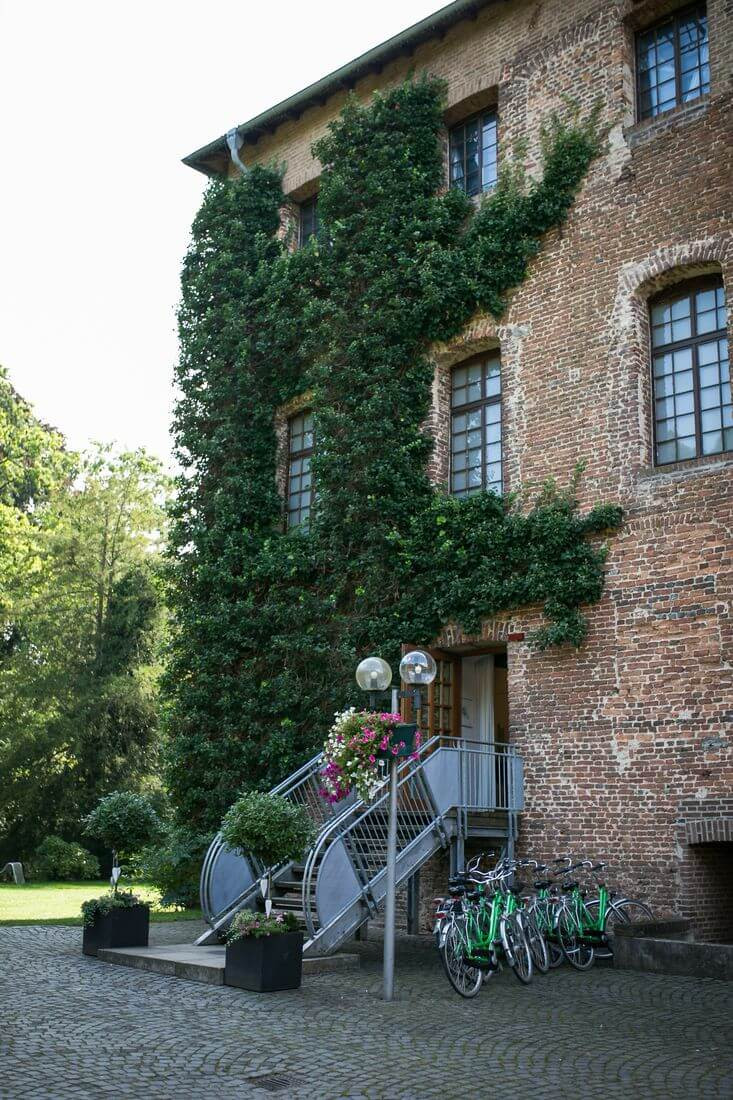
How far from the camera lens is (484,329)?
15.1m

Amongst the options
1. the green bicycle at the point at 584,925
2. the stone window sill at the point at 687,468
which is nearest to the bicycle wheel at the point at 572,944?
the green bicycle at the point at 584,925

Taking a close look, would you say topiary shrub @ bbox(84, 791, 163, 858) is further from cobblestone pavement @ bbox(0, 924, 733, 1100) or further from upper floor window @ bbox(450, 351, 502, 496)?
upper floor window @ bbox(450, 351, 502, 496)

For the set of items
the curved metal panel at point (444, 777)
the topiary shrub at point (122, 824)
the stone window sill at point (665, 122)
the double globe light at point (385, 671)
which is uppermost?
the stone window sill at point (665, 122)

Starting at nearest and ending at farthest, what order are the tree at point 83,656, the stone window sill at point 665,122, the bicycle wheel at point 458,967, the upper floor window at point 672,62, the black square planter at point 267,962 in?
the bicycle wheel at point 458,967, the black square planter at point 267,962, the stone window sill at point 665,122, the upper floor window at point 672,62, the tree at point 83,656

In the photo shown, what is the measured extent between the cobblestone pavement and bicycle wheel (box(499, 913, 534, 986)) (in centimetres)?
17

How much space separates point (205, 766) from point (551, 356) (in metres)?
8.07

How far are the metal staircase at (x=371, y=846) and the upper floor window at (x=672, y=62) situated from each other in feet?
29.3

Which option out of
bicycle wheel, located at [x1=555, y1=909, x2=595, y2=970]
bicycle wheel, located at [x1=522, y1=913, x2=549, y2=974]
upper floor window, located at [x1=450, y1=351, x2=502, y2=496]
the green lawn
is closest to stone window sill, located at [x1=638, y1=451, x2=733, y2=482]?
upper floor window, located at [x1=450, y1=351, x2=502, y2=496]

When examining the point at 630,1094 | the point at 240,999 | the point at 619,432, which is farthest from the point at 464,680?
the point at 630,1094

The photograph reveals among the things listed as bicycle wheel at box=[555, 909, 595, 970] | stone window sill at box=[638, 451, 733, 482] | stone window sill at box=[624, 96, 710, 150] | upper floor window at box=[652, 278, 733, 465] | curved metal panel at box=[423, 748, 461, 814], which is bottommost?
bicycle wheel at box=[555, 909, 595, 970]

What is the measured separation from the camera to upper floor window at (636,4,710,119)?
45.5 feet

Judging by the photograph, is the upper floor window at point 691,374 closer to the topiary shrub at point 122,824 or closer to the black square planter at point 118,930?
the topiary shrub at point 122,824

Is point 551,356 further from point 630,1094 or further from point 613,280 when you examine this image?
point 630,1094

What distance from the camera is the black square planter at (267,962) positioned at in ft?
30.5
